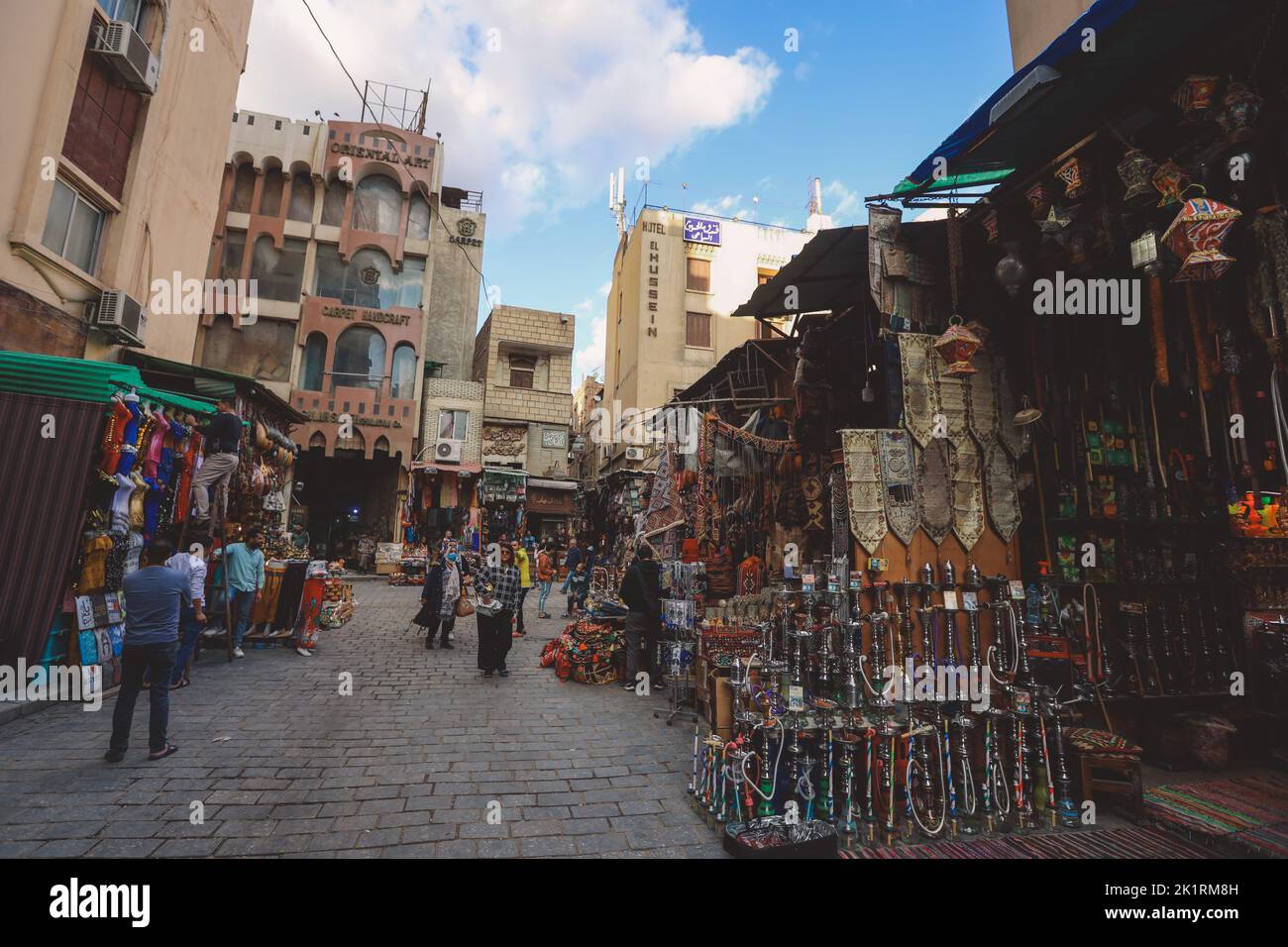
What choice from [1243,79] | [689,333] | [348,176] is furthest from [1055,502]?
[348,176]

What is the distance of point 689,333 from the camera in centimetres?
2508

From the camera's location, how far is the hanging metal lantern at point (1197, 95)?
3.76 metres

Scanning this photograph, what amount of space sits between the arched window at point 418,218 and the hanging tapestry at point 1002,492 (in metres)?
24.9

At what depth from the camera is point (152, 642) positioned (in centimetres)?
492

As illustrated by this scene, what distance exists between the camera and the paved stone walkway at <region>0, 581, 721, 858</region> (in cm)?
Result: 362

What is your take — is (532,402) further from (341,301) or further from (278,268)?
(278,268)

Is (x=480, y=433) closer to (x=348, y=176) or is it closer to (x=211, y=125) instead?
(x=348, y=176)

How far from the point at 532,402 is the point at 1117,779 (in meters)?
26.0

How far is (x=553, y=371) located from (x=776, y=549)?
2173cm

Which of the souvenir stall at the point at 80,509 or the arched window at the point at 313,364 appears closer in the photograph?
the souvenir stall at the point at 80,509

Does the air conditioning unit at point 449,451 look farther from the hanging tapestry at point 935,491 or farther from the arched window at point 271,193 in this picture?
the hanging tapestry at point 935,491

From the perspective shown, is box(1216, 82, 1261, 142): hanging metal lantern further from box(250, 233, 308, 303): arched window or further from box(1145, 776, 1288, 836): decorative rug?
box(250, 233, 308, 303): arched window

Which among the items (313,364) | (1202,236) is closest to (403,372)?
(313,364)

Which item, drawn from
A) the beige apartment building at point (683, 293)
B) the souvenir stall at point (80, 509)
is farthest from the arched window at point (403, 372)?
the souvenir stall at point (80, 509)
